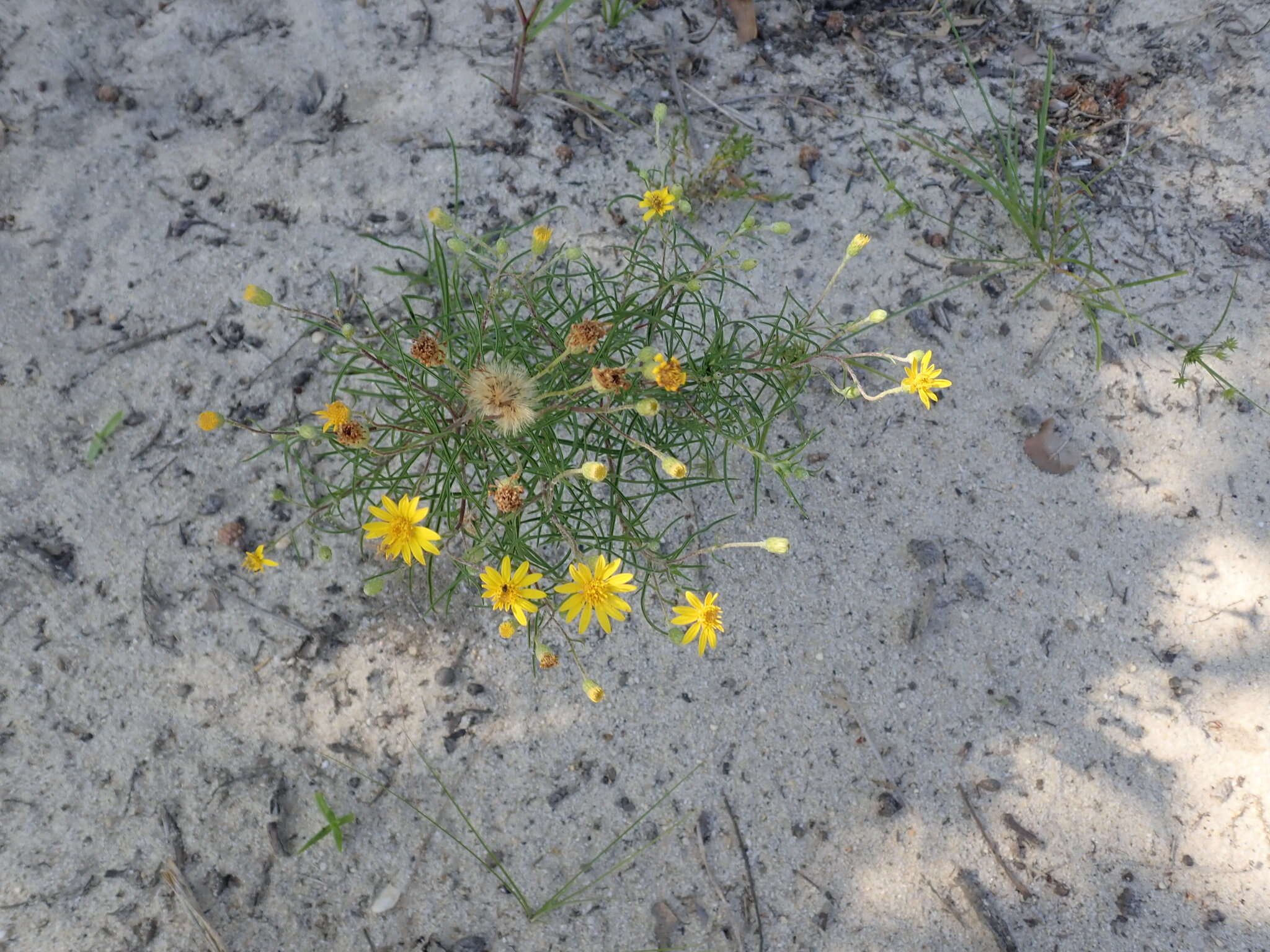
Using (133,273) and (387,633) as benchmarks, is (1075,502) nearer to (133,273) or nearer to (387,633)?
(387,633)

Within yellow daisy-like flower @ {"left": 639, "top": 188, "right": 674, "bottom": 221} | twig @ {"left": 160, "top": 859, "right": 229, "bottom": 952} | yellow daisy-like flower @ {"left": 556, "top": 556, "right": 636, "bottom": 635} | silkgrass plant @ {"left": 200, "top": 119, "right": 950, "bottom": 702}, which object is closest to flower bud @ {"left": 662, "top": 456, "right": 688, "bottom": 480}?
silkgrass plant @ {"left": 200, "top": 119, "right": 950, "bottom": 702}

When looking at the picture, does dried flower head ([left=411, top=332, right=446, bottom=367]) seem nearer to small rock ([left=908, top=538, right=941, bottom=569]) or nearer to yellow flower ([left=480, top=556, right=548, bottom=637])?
yellow flower ([left=480, top=556, right=548, bottom=637])

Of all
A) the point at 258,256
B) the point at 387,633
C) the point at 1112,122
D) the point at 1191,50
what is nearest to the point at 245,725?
the point at 387,633

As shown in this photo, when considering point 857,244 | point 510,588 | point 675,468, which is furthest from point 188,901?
point 857,244

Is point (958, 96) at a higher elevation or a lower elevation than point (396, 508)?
higher

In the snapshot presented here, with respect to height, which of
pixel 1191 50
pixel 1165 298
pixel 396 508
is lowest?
pixel 1165 298

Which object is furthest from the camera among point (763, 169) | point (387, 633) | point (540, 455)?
point (763, 169)

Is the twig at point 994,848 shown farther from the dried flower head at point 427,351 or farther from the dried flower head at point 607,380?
the dried flower head at point 427,351

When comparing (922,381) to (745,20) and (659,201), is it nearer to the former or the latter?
(659,201)
